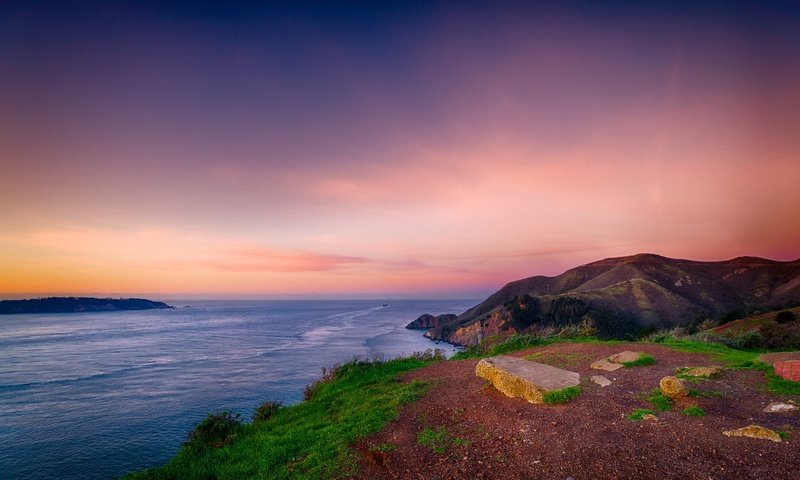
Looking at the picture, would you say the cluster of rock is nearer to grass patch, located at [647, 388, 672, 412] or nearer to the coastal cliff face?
grass patch, located at [647, 388, 672, 412]

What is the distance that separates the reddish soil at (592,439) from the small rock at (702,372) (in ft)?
0.67

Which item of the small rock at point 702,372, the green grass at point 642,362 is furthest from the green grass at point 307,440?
the small rock at point 702,372

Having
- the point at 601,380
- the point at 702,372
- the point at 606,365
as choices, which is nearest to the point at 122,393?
the point at 601,380

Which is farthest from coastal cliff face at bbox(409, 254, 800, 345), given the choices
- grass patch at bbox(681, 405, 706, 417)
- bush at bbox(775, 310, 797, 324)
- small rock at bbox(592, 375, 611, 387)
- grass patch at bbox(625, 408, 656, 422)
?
grass patch at bbox(625, 408, 656, 422)

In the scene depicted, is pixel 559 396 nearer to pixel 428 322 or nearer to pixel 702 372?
pixel 702 372

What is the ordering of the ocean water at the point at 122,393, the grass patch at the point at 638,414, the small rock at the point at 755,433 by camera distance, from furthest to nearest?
the ocean water at the point at 122,393, the grass patch at the point at 638,414, the small rock at the point at 755,433

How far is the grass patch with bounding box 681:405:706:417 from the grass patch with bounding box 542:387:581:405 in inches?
78.9

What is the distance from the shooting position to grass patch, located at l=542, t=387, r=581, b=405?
25.9 ft

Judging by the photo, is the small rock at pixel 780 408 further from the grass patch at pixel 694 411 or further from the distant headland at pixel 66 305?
the distant headland at pixel 66 305

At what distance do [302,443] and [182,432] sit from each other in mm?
13177

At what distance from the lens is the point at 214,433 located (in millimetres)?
10156

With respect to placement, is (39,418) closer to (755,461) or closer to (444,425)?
(444,425)

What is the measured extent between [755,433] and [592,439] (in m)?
2.44

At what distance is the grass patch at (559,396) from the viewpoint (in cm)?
790
